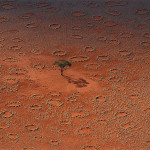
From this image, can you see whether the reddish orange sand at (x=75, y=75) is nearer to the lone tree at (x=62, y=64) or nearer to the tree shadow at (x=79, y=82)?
the tree shadow at (x=79, y=82)

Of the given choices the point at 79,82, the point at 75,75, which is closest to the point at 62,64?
the point at 75,75

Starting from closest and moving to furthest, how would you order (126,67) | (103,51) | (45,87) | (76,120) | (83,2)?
(76,120), (45,87), (126,67), (103,51), (83,2)

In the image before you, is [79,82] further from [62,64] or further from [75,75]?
[62,64]

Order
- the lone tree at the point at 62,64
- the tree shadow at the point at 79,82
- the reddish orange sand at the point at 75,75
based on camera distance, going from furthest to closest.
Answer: the lone tree at the point at 62,64, the tree shadow at the point at 79,82, the reddish orange sand at the point at 75,75

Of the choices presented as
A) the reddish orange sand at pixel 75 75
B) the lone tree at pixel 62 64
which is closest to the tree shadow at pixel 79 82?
the reddish orange sand at pixel 75 75

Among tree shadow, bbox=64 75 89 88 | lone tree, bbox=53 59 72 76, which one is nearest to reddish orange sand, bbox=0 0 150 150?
tree shadow, bbox=64 75 89 88

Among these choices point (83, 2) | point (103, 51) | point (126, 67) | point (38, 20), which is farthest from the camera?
point (83, 2)

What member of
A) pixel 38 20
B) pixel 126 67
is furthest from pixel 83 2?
pixel 126 67

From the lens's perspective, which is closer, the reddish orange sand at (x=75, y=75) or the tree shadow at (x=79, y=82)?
the reddish orange sand at (x=75, y=75)

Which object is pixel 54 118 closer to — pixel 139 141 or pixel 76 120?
pixel 76 120
